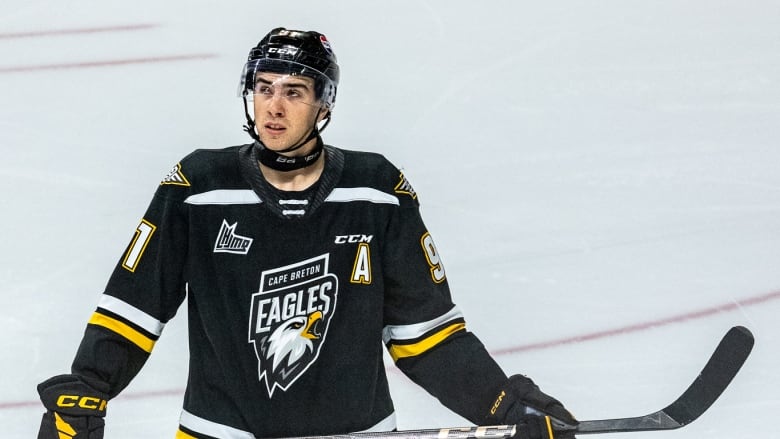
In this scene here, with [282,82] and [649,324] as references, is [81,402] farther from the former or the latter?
[649,324]

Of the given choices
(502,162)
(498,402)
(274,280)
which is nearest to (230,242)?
(274,280)

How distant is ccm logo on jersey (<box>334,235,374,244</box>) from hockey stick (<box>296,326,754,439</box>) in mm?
338

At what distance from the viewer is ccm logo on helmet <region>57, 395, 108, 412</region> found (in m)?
2.28

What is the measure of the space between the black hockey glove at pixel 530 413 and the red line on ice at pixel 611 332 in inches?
40.2

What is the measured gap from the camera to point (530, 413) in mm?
2402

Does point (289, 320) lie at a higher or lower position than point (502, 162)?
lower

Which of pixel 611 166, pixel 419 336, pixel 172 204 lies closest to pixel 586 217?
pixel 611 166

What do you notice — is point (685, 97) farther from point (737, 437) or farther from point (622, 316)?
point (737, 437)

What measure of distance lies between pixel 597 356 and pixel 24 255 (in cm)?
152

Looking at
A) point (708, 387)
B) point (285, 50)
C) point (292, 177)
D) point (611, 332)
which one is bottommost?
point (611, 332)

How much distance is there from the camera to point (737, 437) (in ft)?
10.7

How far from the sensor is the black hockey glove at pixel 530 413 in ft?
7.63

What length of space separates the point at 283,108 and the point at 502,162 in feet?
5.10

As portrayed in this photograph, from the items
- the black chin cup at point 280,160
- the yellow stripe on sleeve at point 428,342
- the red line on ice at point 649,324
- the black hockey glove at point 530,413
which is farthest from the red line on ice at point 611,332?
the black chin cup at point 280,160
